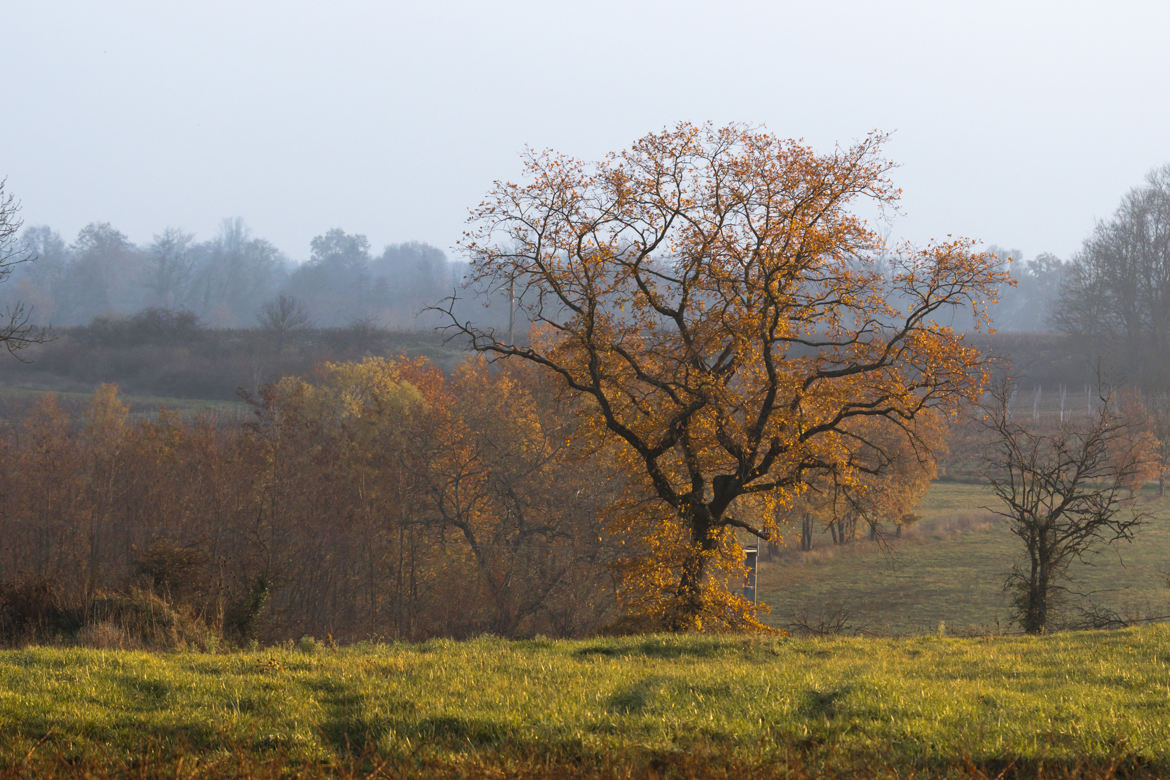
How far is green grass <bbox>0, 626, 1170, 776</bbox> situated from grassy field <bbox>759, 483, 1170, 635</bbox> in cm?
2290

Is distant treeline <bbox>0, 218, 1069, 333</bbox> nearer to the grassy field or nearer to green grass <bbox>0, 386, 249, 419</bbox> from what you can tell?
green grass <bbox>0, 386, 249, 419</bbox>

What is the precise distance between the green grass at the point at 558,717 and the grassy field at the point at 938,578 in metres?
22.9

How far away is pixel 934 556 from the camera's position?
5047 cm

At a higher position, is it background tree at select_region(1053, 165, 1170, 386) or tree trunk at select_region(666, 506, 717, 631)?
background tree at select_region(1053, 165, 1170, 386)

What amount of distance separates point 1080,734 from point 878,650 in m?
6.59

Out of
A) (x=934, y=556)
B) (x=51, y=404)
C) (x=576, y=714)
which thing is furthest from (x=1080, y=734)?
(x=51, y=404)

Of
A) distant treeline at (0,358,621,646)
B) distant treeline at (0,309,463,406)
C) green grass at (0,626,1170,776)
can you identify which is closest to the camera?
green grass at (0,626,1170,776)

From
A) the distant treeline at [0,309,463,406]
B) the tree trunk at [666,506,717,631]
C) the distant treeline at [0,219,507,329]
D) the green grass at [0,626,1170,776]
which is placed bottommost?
the tree trunk at [666,506,717,631]

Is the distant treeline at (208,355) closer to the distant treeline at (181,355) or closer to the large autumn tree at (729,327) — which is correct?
the distant treeline at (181,355)

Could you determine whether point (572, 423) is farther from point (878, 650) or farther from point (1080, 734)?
point (1080, 734)

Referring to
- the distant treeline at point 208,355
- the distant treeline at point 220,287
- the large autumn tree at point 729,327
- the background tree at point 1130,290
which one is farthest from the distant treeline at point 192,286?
the large autumn tree at point 729,327

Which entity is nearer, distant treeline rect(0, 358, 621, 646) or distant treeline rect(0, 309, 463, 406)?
distant treeline rect(0, 358, 621, 646)

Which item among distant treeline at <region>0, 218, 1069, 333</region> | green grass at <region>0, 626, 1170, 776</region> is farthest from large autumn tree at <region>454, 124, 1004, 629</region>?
distant treeline at <region>0, 218, 1069, 333</region>

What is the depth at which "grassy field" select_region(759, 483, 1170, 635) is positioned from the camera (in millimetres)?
37156
